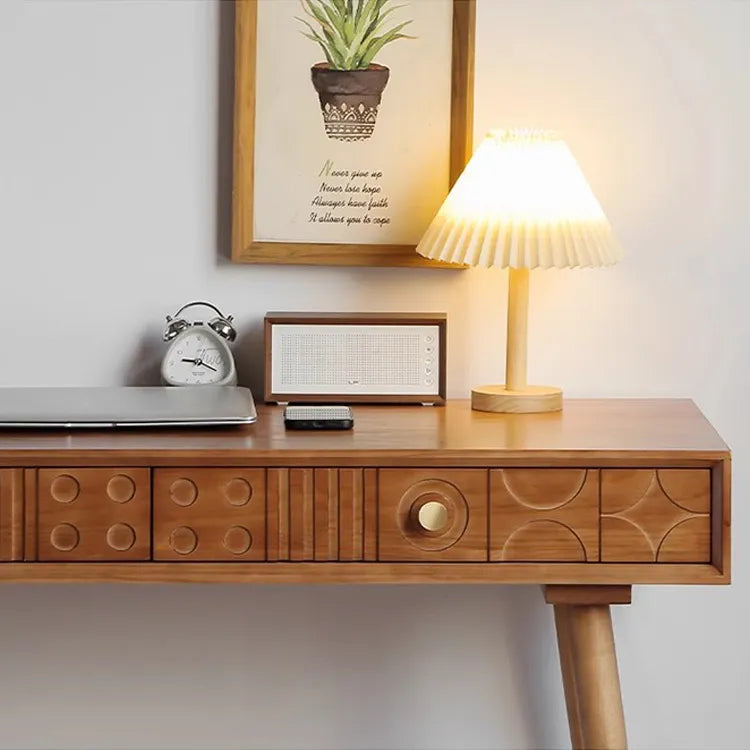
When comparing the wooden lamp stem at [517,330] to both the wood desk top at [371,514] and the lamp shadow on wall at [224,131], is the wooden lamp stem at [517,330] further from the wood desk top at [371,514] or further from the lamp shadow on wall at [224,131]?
the lamp shadow on wall at [224,131]

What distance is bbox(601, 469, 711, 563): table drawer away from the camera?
1.31 m

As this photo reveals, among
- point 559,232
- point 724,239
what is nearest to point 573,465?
point 559,232

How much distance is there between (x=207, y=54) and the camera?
66.6 inches

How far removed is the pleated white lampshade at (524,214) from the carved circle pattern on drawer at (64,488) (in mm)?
544

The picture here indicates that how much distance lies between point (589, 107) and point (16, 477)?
0.93m

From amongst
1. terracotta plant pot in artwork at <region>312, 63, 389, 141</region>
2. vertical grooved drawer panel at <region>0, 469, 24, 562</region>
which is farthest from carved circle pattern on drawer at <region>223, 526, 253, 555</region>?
terracotta plant pot in artwork at <region>312, 63, 389, 141</region>

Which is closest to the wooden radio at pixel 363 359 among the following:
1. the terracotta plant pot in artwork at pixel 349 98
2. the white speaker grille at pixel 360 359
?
the white speaker grille at pixel 360 359

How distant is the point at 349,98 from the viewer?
1680 mm

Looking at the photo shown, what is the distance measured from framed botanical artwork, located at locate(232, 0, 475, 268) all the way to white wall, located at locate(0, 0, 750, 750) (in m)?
0.04

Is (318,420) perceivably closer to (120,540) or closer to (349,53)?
(120,540)

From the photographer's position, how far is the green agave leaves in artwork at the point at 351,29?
66.0 inches

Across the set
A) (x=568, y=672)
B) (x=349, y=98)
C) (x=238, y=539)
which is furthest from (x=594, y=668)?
(x=349, y=98)

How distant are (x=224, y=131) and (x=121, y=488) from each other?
1.98ft

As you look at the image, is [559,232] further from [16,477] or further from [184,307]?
[16,477]
